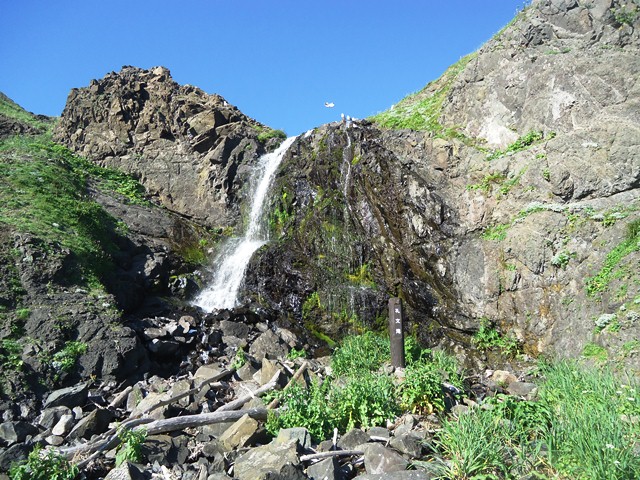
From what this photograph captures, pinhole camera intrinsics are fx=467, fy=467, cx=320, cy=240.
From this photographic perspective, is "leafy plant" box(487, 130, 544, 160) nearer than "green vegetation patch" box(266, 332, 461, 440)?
No

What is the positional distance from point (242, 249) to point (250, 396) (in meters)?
10.9

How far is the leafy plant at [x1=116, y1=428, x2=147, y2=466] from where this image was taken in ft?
19.0

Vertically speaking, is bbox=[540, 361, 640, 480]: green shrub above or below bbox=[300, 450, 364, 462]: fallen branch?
above

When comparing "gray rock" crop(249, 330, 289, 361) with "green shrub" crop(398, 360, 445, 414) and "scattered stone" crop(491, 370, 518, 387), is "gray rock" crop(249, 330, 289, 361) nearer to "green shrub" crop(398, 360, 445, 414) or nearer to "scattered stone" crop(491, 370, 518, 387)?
"scattered stone" crop(491, 370, 518, 387)

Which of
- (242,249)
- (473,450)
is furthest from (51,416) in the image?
(242,249)

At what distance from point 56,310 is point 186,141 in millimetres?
13143

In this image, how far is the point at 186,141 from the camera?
22.1 meters

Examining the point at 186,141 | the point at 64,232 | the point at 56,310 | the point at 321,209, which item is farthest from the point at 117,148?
the point at 56,310

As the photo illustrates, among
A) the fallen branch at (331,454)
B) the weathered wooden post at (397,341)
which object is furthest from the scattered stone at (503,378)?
the fallen branch at (331,454)

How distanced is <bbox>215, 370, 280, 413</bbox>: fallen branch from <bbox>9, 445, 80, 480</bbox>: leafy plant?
212 cm

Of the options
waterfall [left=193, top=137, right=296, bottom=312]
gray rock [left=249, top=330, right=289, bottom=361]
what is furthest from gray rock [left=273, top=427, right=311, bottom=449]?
waterfall [left=193, top=137, right=296, bottom=312]

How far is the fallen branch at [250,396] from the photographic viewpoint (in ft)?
24.2

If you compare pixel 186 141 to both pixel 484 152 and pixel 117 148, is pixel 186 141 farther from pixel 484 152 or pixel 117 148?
pixel 484 152

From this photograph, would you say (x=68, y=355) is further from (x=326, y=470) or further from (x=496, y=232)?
(x=496, y=232)
